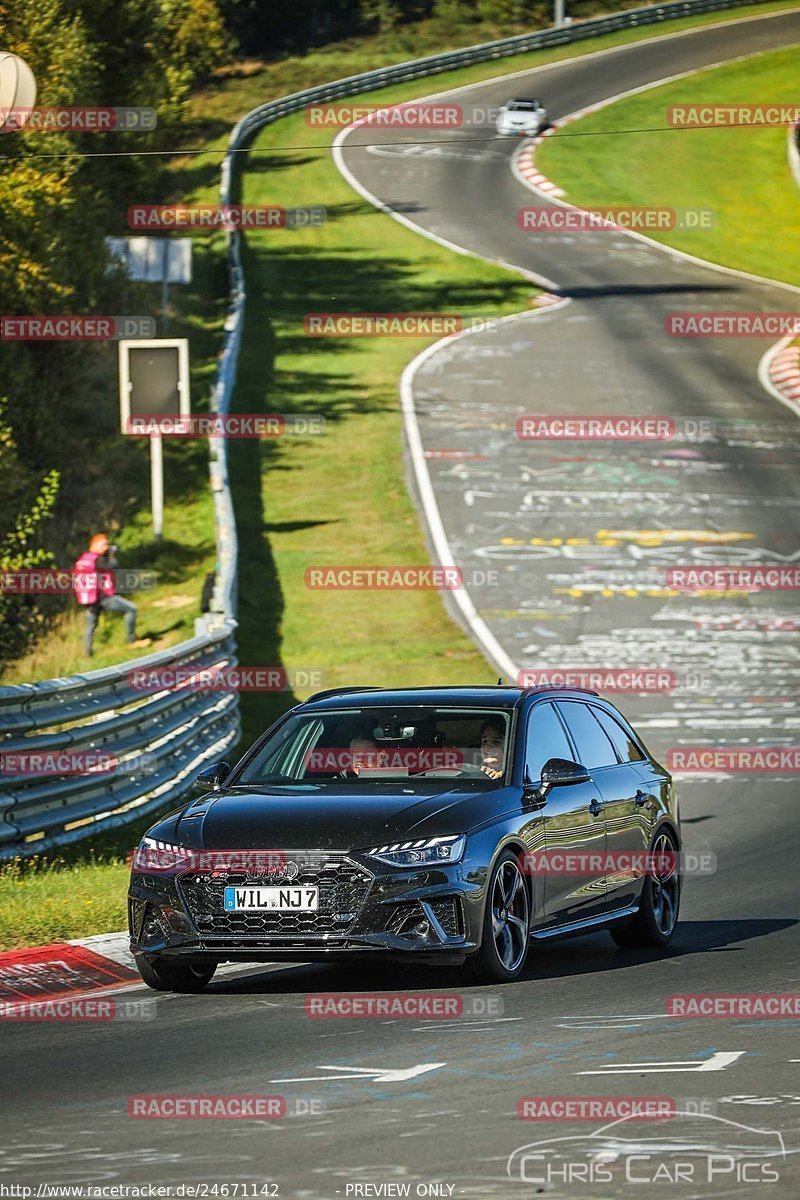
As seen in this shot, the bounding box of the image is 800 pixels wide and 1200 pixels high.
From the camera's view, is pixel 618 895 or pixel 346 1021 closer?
pixel 346 1021

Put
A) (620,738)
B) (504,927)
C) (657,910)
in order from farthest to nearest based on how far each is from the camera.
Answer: (620,738), (657,910), (504,927)

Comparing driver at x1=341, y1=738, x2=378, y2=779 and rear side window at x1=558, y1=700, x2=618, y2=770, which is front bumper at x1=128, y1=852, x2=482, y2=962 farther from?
rear side window at x1=558, y1=700, x2=618, y2=770

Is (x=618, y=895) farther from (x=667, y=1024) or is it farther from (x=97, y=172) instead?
(x=97, y=172)

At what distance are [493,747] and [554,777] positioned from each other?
400mm

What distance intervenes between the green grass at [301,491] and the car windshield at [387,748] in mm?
1589

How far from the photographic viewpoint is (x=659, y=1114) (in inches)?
260

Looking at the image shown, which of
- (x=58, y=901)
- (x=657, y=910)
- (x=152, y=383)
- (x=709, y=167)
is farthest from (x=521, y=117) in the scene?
(x=58, y=901)

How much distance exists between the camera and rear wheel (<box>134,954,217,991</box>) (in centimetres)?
935

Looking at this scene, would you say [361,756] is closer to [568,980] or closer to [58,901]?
[568,980]

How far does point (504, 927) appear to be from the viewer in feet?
30.8

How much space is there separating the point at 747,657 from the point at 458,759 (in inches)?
607

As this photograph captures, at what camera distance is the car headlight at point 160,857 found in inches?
359

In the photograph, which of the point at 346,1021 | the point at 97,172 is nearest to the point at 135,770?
the point at 346,1021

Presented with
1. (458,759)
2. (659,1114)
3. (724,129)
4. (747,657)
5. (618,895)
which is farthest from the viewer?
(724,129)
